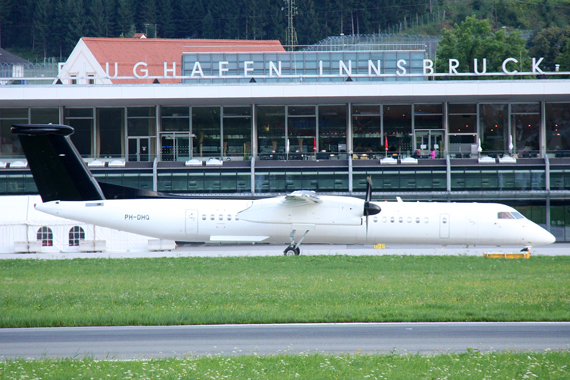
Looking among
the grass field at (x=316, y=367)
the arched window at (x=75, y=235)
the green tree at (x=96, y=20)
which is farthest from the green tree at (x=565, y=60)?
the green tree at (x=96, y=20)

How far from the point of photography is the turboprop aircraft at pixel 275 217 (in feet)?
86.8

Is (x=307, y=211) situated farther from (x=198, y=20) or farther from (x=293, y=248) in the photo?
(x=198, y=20)

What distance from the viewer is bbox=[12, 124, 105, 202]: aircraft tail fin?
25125 millimetres

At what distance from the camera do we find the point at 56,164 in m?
26.1

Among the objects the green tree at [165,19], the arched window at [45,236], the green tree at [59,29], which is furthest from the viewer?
the green tree at [165,19]

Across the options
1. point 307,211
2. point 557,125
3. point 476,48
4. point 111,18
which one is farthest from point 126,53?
point 111,18

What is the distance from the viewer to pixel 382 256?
26.9 m

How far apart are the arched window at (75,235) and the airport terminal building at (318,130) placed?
790 centimetres

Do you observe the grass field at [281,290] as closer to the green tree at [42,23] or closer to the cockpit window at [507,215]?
the cockpit window at [507,215]

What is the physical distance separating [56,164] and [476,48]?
48992mm

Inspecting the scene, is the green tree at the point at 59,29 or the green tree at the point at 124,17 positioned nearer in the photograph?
the green tree at the point at 59,29

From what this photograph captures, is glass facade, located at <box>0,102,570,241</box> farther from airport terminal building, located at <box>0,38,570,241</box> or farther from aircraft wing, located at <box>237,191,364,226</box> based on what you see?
aircraft wing, located at <box>237,191,364,226</box>

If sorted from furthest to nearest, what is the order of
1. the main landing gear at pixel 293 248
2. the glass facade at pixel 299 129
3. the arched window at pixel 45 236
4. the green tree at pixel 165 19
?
the green tree at pixel 165 19 → the glass facade at pixel 299 129 → the arched window at pixel 45 236 → the main landing gear at pixel 293 248

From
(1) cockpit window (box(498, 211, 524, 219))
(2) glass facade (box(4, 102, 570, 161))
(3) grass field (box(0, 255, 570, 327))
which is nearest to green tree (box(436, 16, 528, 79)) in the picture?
(2) glass facade (box(4, 102, 570, 161))
